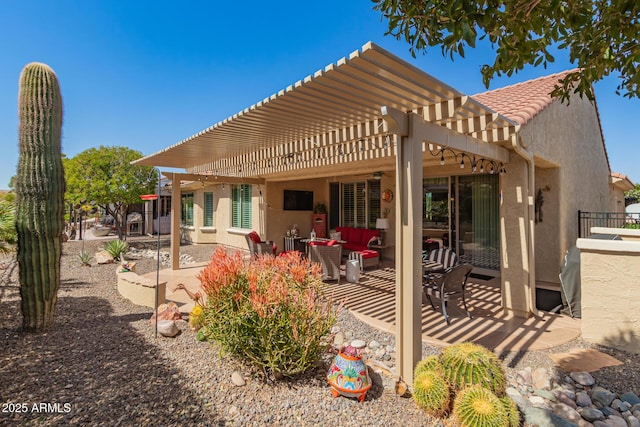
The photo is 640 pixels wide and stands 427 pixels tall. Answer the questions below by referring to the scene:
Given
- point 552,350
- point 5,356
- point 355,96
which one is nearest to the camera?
point 5,356

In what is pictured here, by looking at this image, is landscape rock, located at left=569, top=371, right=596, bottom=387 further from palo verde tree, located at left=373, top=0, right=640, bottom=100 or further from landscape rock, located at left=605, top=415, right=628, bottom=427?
palo verde tree, located at left=373, top=0, right=640, bottom=100

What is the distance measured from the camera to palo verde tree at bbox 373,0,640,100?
2256 millimetres

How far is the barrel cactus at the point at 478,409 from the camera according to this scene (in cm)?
235

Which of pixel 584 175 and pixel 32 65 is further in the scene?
pixel 584 175

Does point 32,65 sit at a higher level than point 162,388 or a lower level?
higher

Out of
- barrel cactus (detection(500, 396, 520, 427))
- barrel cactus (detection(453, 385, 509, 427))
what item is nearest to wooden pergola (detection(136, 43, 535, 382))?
barrel cactus (detection(453, 385, 509, 427))

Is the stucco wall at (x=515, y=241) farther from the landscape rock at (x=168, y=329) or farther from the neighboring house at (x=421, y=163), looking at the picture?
the landscape rock at (x=168, y=329)

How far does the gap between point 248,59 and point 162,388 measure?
33.8 feet

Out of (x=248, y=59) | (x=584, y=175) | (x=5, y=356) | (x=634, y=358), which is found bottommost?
(x=634, y=358)

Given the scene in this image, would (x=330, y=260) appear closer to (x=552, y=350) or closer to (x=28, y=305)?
(x=552, y=350)

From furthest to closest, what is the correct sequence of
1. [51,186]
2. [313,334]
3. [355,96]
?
1. [51,186]
2. [355,96]
3. [313,334]

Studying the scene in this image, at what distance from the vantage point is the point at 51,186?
14.5ft

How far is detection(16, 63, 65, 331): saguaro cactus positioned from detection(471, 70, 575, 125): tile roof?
23.4 ft

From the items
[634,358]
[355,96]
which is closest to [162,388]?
[355,96]
